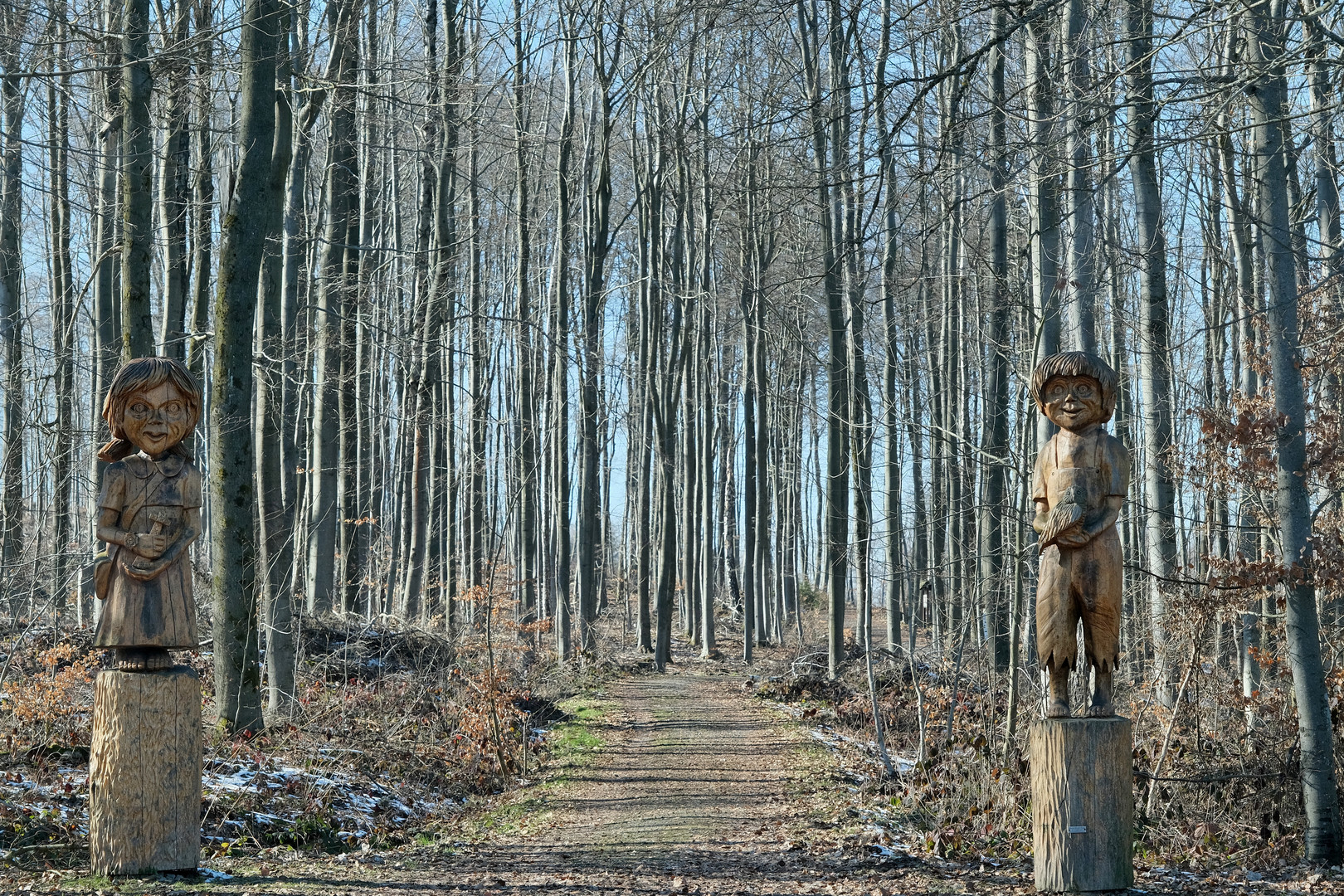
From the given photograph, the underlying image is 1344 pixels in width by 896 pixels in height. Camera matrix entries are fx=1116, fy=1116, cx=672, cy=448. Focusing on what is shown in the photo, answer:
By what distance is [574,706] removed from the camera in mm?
16688

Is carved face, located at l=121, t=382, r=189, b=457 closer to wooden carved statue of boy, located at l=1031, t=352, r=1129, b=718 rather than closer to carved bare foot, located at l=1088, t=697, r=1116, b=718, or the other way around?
wooden carved statue of boy, located at l=1031, t=352, r=1129, b=718

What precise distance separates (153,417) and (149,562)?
0.83 m

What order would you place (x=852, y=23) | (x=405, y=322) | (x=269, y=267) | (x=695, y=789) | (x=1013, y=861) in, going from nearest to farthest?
(x=852, y=23) < (x=1013, y=861) < (x=695, y=789) < (x=269, y=267) < (x=405, y=322)

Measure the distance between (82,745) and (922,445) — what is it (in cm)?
2011

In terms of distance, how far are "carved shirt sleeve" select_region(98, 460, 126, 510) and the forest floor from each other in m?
2.06

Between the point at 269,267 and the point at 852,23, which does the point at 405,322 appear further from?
the point at 852,23

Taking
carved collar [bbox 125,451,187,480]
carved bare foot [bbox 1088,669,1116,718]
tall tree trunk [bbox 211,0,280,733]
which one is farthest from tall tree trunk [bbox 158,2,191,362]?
carved bare foot [bbox 1088,669,1116,718]

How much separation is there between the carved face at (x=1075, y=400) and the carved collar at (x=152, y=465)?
5.01 m

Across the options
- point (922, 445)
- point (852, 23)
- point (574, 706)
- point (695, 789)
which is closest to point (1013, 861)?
point (695, 789)

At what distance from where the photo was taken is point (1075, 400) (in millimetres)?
6195

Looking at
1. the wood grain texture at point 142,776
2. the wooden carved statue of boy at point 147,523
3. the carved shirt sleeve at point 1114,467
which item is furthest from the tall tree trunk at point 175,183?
the carved shirt sleeve at point 1114,467

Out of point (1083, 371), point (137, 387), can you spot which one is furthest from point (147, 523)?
point (1083, 371)

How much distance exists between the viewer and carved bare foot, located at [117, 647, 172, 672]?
250 inches

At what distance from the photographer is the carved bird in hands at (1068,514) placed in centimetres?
607
